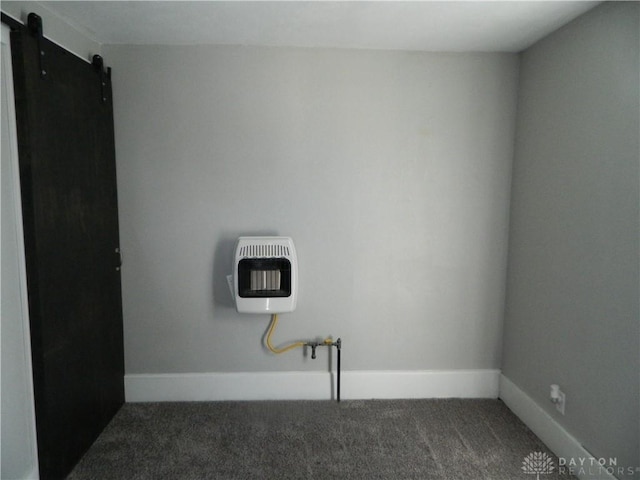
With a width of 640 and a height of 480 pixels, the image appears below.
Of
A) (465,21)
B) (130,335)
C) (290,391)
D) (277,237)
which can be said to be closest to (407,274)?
(277,237)

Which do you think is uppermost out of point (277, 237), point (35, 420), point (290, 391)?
point (277, 237)

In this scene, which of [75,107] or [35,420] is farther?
[75,107]

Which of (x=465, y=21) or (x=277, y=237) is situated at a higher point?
(x=465, y=21)

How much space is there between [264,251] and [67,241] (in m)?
0.99

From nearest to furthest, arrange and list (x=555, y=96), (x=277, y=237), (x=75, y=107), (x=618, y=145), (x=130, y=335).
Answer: (x=618, y=145) < (x=75, y=107) < (x=555, y=96) < (x=277, y=237) < (x=130, y=335)

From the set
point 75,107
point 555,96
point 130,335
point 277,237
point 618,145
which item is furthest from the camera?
point 130,335

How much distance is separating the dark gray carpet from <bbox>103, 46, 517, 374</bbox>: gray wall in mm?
273

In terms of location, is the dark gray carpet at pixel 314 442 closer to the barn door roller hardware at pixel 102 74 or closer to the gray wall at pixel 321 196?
the gray wall at pixel 321 196

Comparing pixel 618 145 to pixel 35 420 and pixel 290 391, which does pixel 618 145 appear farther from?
pixel 35 420

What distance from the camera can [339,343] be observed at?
8.41ft

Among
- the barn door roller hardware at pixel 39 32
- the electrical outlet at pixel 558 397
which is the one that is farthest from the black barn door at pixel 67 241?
the electrical outlet at pixel 558 397

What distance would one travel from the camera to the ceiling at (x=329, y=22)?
6.18 ft

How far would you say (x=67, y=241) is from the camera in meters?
1.91

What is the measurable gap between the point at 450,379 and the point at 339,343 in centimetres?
80
